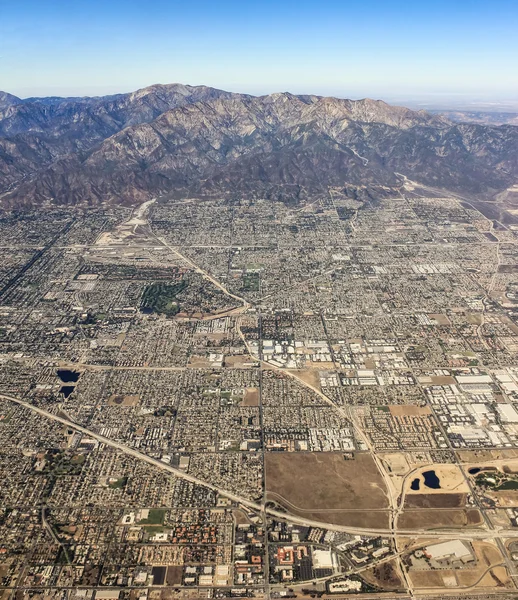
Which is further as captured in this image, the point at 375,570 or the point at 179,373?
the point at 179,373

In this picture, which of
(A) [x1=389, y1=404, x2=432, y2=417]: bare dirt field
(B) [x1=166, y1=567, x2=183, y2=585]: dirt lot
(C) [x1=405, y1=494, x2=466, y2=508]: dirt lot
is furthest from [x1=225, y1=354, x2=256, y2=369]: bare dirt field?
(B) [x1=166, y1=567, x2=183, y2=585]: dirt lot

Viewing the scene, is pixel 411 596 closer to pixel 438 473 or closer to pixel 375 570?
pixel 375 570

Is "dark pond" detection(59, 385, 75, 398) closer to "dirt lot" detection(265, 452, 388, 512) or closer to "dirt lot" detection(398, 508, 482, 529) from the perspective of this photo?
"dirt lot" detection(265, 452, 388, 512)

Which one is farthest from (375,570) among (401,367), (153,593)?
(401,367)

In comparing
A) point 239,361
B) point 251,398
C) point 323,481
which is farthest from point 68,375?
point 323,481

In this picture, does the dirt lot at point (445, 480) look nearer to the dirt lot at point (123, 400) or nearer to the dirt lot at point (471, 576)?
the dirt lot at point (471, 576)

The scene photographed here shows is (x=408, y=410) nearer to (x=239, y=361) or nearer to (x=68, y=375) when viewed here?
(x=239, y=361)

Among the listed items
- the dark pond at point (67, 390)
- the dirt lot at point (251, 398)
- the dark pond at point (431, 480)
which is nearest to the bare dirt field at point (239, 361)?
the dirt lot at point (251, 398)
